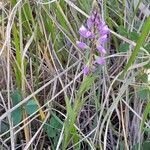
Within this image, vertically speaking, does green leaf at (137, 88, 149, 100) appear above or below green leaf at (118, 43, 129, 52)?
below

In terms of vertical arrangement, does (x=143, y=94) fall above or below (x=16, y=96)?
below

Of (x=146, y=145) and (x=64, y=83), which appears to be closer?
(x=146, y=145)

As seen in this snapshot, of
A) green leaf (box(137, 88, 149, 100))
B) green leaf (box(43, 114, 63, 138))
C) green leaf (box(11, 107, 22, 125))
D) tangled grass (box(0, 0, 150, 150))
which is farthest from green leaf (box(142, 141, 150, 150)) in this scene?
green leaf (box(11, 107, 22, 125))

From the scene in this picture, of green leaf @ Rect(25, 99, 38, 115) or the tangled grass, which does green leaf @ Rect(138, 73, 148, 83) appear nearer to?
the tangled grass

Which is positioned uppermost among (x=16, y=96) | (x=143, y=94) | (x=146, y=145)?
(x=16, y=96)

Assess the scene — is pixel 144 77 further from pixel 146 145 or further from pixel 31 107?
pixel 31 107

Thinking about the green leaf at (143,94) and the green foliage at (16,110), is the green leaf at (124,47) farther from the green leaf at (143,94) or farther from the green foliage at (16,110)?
the green foliage at (16,110)

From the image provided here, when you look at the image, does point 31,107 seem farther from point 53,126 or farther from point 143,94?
point 143,94

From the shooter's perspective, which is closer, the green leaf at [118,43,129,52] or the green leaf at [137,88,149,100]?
the green leaf at [137,88,149,100]

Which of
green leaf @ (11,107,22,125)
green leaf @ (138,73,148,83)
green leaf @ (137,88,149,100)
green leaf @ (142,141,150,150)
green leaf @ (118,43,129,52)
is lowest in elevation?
green leaf @ (142,141,150,150)

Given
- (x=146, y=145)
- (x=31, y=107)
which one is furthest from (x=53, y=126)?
(x=146, y=145)

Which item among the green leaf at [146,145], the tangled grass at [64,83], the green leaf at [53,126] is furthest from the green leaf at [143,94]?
the green leaf at [53,126]
